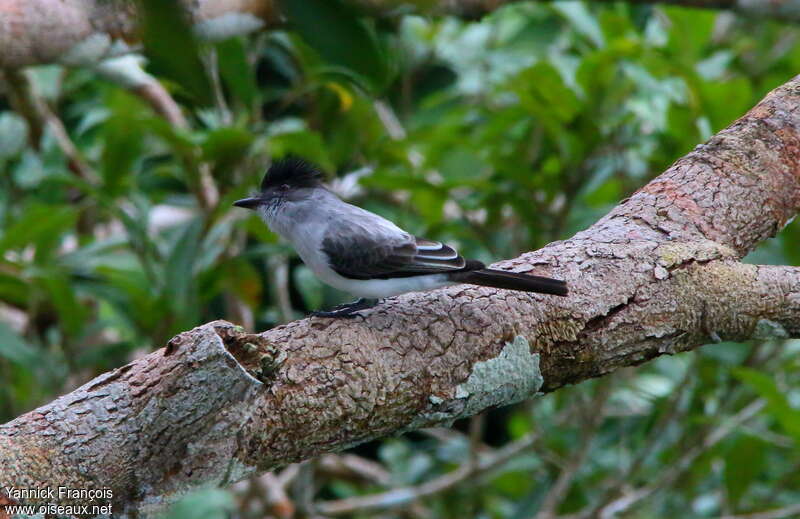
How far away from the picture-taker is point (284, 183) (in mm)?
3555

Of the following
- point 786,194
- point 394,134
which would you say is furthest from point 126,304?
point 786,194

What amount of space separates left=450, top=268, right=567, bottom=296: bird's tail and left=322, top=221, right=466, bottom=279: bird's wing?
216mm

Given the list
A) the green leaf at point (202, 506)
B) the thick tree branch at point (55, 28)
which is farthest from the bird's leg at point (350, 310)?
the thick tree branch at point (55, 28)

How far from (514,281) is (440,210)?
193cm

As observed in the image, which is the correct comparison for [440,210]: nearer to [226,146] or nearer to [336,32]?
[226,146]

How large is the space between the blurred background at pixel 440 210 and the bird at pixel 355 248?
446mm

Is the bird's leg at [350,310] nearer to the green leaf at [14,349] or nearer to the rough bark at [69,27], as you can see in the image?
the rough bark at [69,27]

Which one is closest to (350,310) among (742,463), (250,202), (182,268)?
(250,202)

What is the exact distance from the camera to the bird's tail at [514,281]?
103 inches

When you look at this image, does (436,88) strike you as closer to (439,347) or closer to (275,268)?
(275,268)

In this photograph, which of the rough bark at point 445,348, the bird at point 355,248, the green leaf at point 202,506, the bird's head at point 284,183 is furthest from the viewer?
the bird's head at point 284,183

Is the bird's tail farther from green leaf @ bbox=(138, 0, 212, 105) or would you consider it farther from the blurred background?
green leaf @ bbox=(138, 0, 212, 105)

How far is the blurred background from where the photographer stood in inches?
163

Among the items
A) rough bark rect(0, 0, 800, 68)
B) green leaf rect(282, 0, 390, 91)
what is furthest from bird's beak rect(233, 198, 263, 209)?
green leaf rect(282, 0, 390, 91)
